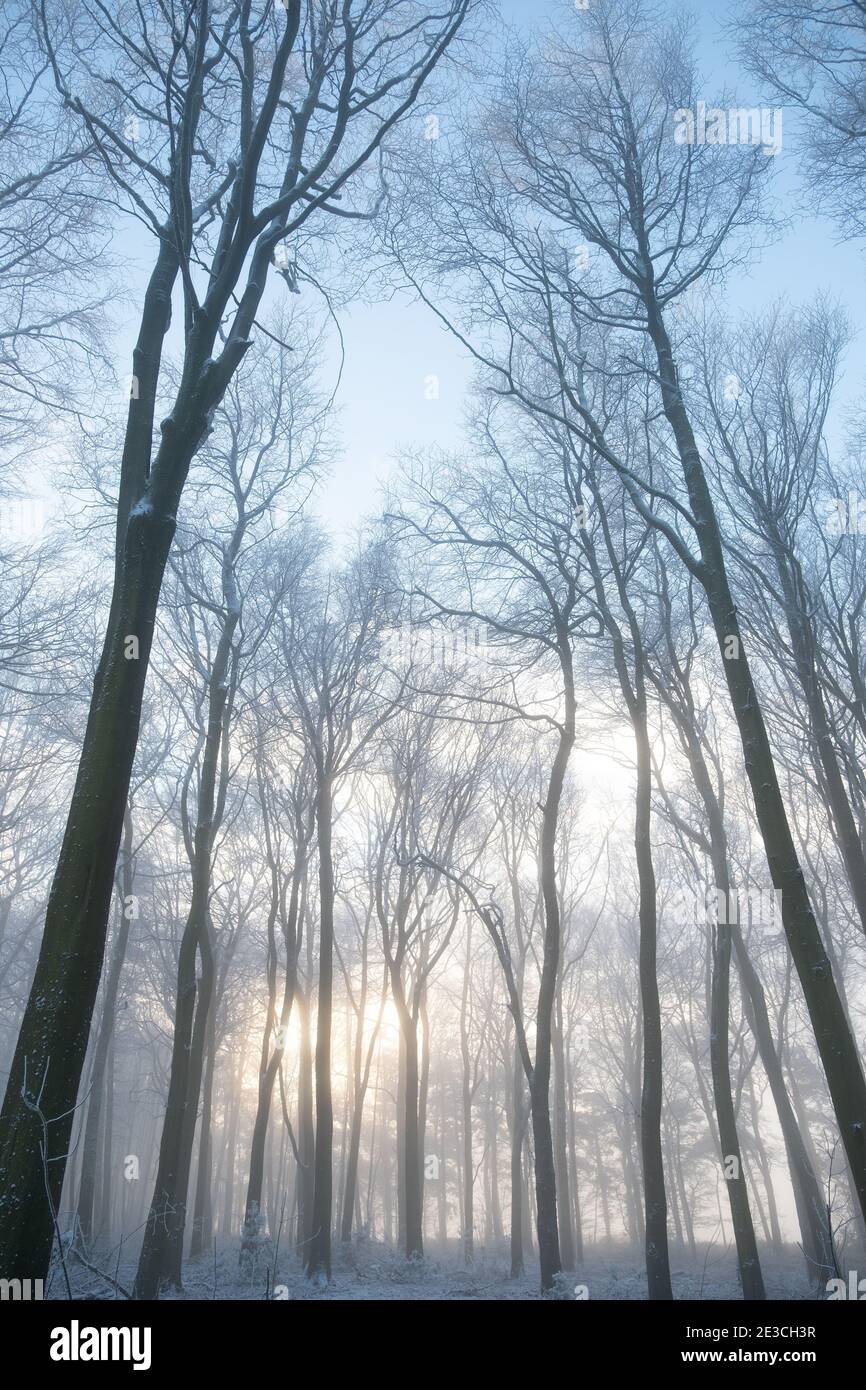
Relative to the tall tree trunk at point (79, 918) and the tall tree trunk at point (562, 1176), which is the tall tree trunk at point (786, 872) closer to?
the tall tree trunk at point (79, 918)

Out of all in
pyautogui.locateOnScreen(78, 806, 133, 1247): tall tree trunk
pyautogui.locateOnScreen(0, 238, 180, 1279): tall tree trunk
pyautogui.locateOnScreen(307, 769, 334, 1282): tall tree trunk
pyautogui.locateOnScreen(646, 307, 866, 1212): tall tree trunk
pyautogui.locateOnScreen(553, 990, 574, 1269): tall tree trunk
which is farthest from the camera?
pyautogui.locateOnScreen(553, 990, 574, 1269): tall tree trunk

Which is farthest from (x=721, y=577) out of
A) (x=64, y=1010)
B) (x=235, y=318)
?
(x=64, y=1010)

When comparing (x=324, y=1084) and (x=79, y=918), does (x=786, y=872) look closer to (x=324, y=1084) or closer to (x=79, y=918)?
(x=79, y=918)

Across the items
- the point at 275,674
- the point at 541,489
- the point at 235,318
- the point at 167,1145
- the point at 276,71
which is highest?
the point at 541,489

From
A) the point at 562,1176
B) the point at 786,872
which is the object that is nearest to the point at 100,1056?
the point at 562,1176

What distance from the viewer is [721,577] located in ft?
18.6

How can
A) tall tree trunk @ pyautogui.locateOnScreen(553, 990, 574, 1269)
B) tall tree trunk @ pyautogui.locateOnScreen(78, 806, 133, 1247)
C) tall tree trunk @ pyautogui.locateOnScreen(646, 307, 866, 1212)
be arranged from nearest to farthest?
1. tall tree trunk @ pyautogui.locateOnScreen(646, 307, 866, 1212)
2. tall tree trunk @ pyautogui.locateOnScreen(78, 806, 133, 1247)
3. tall tree trunk @ pyautogui.locateOnScreen(553, 990, 574, 1269)

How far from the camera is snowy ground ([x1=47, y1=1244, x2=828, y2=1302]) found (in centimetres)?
816

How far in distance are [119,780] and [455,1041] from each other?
3533 centimetres

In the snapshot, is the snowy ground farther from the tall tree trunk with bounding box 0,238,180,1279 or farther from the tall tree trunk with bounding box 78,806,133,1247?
the tall tree trunk with bounding box 0,238,180,1279

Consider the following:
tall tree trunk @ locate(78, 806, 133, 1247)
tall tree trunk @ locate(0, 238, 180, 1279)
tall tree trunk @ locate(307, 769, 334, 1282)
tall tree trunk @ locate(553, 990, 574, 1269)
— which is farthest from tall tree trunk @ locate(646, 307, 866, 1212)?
tall tree trunk @ locate(553, 990, 574, 1269)

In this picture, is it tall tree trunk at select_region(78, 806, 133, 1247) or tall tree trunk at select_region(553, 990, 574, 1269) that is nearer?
tall tree trunk at select_region(78, 806, 133, 1247)

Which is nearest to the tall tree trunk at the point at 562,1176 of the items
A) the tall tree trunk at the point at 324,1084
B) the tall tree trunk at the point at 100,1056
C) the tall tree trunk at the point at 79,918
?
the tall tree trunk at the point at 324,1084
